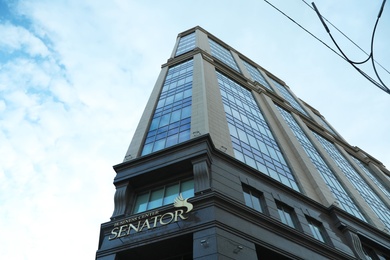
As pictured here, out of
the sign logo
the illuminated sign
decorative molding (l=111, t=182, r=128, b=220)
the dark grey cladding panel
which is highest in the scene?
the dark grey cladding panel

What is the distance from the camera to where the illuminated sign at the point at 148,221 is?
1466cm

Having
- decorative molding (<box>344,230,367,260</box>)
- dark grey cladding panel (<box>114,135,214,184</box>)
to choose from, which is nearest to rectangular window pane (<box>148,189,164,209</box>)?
dark grey cladding panel (<box>114,135,214,184</box>)

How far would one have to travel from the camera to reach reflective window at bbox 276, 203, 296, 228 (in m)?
18.0

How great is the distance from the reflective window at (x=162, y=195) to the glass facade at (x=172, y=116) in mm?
3839

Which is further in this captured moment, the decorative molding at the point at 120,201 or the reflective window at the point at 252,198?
the reflective window at the point at 252,198

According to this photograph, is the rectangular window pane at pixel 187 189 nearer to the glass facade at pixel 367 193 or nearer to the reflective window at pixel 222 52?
the glass facade at pixel 367 193

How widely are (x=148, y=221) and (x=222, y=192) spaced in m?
4.07

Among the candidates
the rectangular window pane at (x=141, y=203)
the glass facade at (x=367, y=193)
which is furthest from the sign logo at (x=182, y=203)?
the glass facade at (x=367, y=193)

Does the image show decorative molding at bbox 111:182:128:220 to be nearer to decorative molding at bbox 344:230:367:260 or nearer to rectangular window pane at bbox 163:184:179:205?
rectangular window pane at bbox 163:184:179:205

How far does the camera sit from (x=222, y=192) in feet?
52.3

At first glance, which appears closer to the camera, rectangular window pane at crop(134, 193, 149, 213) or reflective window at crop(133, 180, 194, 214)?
reflective window at crop(133, 180, 194, 214)

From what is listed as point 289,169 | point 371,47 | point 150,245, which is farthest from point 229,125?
point 371,47

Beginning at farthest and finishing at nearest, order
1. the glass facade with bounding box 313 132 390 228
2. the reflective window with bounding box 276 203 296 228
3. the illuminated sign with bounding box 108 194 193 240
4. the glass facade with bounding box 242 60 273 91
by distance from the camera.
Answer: the glass facade with bounding box 242 60 273 91
the glass facade with bounding box 313 132 390 228
the reflective window with bounding box 276 203 296 228
the illuminated sign with bounding box 108 194 193 240

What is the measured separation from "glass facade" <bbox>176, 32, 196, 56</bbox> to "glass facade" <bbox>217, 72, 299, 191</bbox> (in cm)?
1258
